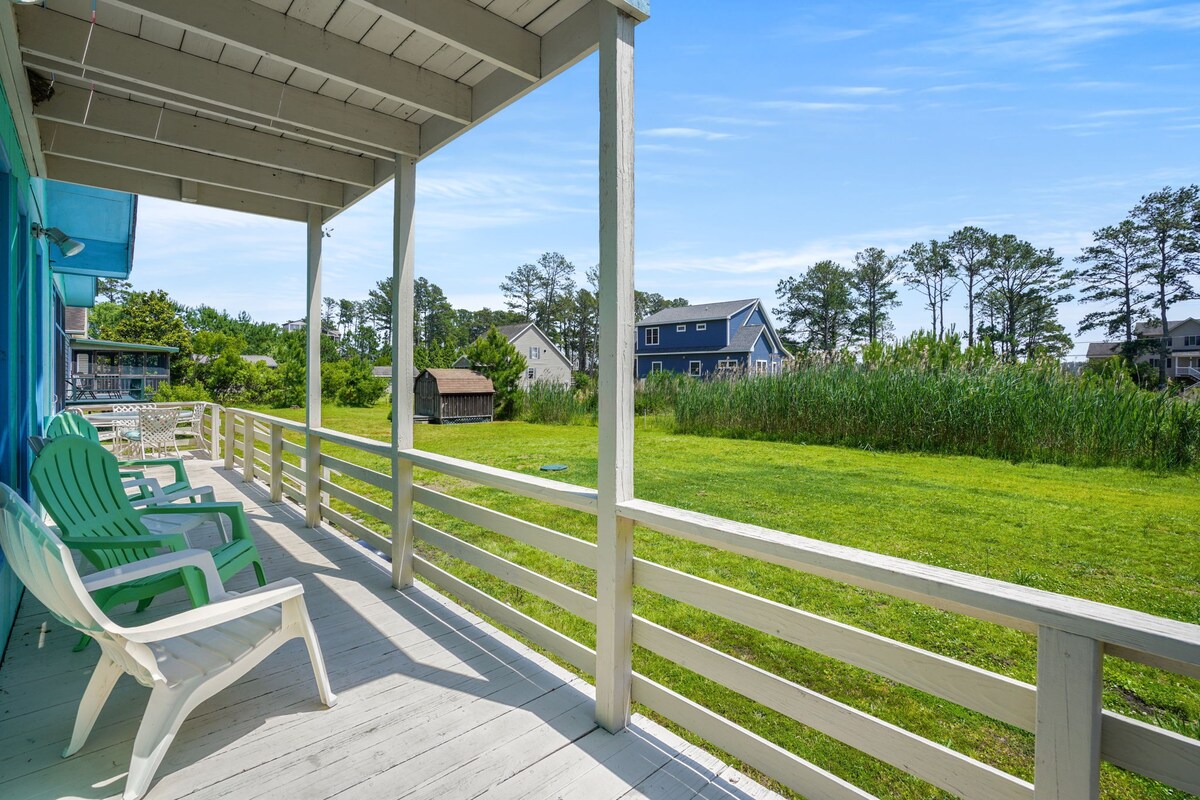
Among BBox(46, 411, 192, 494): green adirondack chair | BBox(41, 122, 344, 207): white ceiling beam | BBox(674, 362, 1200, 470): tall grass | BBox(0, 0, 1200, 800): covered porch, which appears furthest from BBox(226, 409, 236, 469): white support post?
BBox(674, 362, 1200, 470): tall grass

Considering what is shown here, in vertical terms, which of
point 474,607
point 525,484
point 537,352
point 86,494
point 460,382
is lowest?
point 474,607

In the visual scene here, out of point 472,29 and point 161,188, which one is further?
point 161,188

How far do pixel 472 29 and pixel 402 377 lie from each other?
1943mm

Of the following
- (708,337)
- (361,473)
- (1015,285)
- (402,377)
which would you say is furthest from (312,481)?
(1015,285)

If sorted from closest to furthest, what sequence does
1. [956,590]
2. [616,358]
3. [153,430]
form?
[956,590]
[616,358]
[153,430]

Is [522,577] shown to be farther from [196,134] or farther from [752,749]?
[196,134]

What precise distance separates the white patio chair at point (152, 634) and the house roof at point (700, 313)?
26.9 metres

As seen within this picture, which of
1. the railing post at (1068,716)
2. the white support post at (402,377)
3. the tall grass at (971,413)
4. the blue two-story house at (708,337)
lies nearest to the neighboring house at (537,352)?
the blue two-story house at (708,337)

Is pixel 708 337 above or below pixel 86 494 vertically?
above

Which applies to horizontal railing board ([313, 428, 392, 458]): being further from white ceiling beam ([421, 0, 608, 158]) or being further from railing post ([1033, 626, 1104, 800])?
railing post ([1033, 626, 1104, 800])

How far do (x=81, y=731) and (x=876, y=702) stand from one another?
308 cm

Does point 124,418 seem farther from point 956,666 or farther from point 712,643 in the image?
point 956,666

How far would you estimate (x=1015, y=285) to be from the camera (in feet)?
102

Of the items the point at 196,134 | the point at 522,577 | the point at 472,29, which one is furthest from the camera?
the point at 196,134
